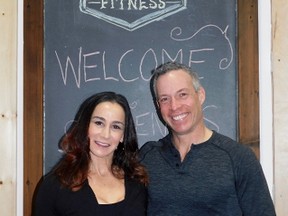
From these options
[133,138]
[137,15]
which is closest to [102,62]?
[137,15]

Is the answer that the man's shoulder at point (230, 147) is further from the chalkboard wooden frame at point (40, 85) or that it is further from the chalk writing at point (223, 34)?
the chalk writing at point (223, 34)

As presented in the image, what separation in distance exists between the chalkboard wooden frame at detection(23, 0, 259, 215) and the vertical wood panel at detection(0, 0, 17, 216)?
0.05 m

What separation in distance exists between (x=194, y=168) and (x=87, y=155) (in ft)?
1.44

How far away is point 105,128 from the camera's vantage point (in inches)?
61.1

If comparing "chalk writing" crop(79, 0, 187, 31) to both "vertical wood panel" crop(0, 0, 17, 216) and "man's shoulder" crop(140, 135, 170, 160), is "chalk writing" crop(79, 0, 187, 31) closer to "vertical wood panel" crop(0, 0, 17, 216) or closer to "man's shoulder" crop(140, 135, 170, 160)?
"vertical wood panel" crop(0, 0, 17, 216)

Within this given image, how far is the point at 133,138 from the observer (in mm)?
1691

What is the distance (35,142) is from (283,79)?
1.18 meters

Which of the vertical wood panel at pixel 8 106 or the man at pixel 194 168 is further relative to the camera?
the vertical wood panel at pixel 8 106

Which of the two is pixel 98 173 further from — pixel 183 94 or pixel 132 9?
pixel 132 9

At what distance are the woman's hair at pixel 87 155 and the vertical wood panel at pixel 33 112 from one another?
7.4 inches

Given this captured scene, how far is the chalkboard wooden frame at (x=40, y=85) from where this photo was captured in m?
1.81

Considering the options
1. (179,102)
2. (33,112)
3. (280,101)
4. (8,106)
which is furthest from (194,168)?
(8,106)

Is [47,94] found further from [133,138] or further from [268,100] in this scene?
[268,100]

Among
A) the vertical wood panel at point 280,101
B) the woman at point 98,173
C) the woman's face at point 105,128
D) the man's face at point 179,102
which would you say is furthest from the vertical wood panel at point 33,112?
the vertical wood panel at point 280,101
